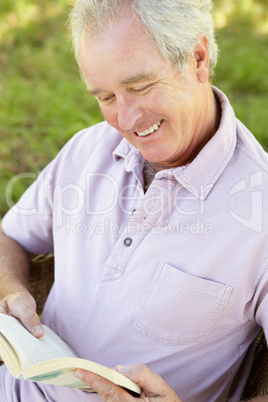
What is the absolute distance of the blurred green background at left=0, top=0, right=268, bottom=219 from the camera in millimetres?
3206

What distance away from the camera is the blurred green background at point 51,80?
3206 millimetres

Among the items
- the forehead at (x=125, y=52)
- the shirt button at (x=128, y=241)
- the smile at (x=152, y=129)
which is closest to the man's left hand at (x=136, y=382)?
the shirt button at (x=128, y=241)

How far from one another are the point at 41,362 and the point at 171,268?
44 centimetres

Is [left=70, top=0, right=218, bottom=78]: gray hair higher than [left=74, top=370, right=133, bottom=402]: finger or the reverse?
higher

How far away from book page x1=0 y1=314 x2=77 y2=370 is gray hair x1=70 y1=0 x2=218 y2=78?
2.57 ft

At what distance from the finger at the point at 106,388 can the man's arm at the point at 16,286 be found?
0.83 feet

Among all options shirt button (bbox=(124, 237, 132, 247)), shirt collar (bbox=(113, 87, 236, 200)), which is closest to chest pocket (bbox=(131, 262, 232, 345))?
shirt button (bbox=(124, 237, 132, 247))

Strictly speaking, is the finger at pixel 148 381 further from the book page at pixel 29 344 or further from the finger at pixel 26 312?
the finger at pixel 26 312

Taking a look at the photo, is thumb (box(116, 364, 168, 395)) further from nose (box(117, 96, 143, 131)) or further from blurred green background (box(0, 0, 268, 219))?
blurred green background (box(0, 0, 268, 219))

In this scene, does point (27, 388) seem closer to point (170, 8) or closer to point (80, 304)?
point (80, 304)

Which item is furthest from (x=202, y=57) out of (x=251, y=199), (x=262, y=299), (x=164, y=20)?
(x=262, y=299)

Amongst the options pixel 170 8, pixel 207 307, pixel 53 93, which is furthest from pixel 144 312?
pixel 53 93

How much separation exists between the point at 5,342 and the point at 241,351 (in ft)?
2.26

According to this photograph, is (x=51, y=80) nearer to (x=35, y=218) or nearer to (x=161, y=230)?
(x=35, y=218)
